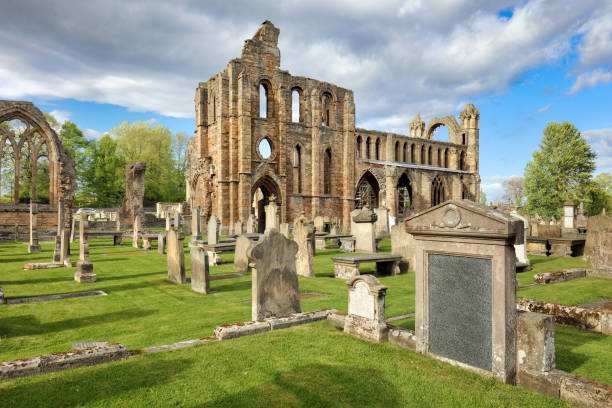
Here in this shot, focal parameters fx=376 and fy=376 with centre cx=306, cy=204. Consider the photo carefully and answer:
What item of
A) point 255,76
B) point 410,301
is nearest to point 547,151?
point 255,76

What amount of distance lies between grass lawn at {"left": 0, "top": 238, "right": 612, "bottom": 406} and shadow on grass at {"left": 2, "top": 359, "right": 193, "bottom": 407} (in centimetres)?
1

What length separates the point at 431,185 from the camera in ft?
123

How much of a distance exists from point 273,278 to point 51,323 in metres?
3.82

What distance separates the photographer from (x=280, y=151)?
2856 centimetres

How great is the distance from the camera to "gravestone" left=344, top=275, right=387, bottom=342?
4844mm

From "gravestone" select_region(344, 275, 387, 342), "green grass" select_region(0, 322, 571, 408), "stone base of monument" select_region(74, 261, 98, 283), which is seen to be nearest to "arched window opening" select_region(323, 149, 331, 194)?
"stone base of monument" select_region(74, 261, 98, 283)

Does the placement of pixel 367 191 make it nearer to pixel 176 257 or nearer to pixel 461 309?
pixel 176 257

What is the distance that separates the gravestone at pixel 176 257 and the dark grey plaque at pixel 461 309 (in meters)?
7.09

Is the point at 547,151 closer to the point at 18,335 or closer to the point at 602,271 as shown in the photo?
the point at 602,271

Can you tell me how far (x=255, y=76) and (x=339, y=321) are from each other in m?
25.1

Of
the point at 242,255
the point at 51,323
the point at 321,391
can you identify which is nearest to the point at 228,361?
the point at 321,391

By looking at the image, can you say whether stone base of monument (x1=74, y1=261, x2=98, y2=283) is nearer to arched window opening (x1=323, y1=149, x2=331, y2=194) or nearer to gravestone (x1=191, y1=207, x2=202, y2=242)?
gravestone (x1=191, y1=207, x2=202, y2=242)

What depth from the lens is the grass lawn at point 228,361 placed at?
344cm

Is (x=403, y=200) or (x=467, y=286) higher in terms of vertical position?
(x=403, y=200)
